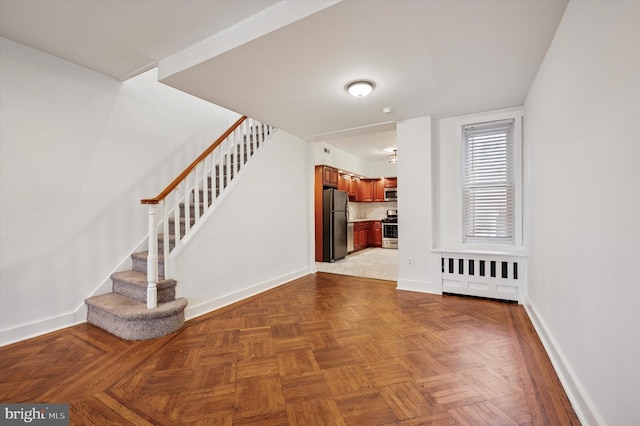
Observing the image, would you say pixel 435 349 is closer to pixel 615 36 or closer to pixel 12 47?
pixel 615 36

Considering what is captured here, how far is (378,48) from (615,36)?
143cm

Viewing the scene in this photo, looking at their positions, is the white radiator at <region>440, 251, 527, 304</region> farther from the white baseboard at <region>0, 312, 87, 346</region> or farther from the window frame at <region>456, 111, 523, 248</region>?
the white baseboard at <region>0, 312, 87, 346</region>

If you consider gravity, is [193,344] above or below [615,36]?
below

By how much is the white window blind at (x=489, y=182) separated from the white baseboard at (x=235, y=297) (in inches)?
110

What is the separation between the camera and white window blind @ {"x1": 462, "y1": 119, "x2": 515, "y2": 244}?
3.56 meters

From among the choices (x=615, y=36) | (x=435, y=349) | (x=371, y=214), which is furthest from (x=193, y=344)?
(x=371, y=214)

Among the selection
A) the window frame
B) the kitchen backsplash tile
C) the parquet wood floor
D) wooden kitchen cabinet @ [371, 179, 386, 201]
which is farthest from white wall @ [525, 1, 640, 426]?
the kitchen backsplash tile

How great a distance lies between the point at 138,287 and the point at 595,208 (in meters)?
3.59

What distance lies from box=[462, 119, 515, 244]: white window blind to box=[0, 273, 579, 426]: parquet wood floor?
1.14 metres

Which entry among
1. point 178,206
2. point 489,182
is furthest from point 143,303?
point 489,182

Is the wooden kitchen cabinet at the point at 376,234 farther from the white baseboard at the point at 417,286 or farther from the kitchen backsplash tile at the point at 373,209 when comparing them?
the white baseboard at the point at 417,286

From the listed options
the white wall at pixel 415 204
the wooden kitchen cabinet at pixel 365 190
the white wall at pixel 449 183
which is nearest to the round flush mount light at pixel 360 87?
the white wall at pixel 415 204

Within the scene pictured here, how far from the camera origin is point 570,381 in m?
1.62

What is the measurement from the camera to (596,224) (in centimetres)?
135
